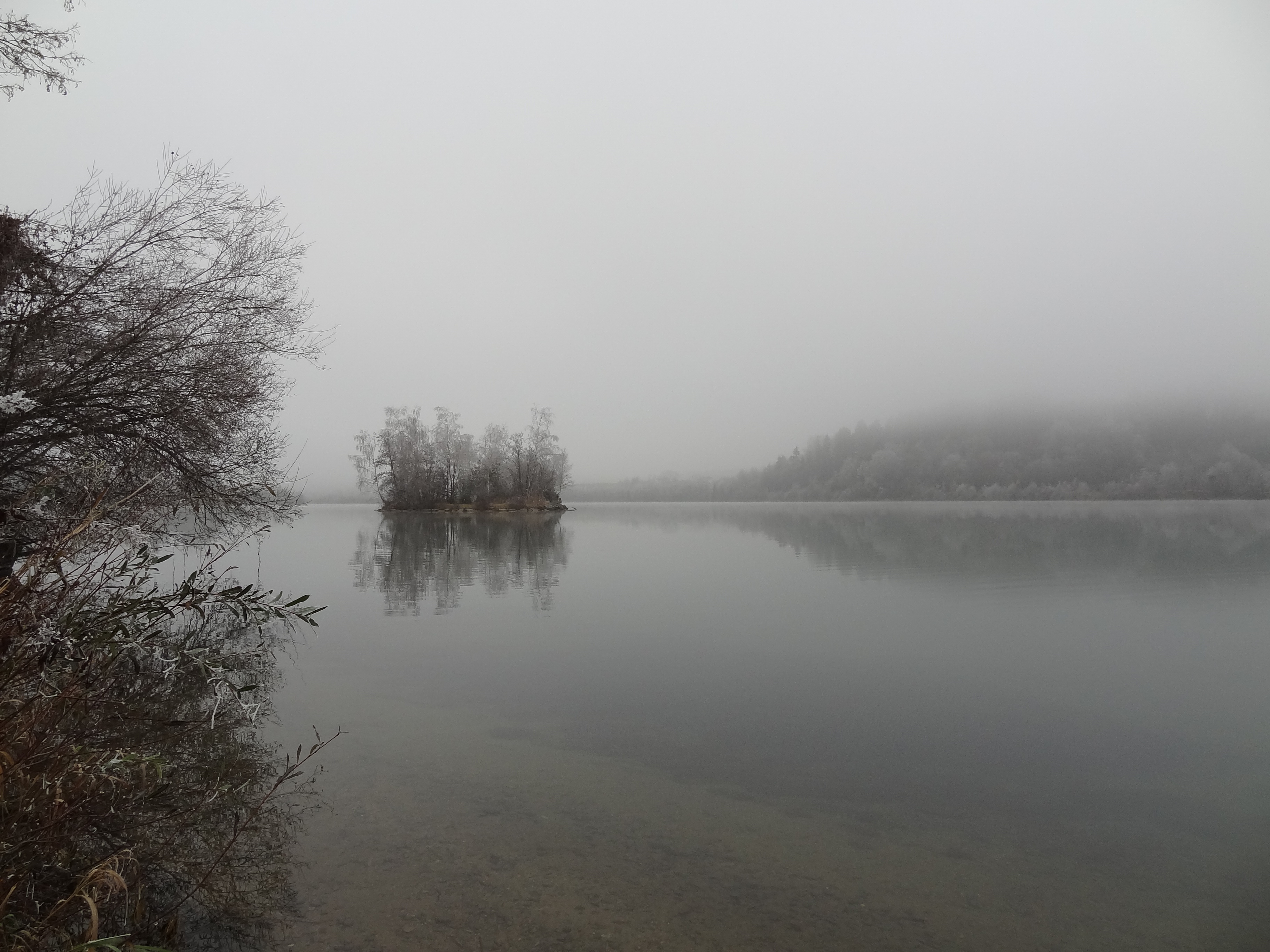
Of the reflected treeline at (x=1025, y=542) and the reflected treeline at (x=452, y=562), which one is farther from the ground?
the reflected treeline at (x=452, y=562)

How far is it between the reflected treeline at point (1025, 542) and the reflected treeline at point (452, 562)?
388 inches

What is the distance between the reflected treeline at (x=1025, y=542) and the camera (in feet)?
68.5

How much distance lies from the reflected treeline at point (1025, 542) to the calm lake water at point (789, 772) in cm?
553

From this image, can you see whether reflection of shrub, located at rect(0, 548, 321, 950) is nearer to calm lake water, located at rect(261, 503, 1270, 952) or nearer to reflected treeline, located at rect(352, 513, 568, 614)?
→ calm lake water, located at rect(261, 503, 1270, 952)

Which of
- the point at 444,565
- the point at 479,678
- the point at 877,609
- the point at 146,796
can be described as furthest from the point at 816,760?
the point at 444,565

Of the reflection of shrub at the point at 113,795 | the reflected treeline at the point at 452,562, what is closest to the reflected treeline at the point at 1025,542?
the reflected treeline at the point at 452,562

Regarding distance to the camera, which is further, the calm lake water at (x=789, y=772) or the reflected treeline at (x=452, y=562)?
the reflected treeline at (x=452, y=562)

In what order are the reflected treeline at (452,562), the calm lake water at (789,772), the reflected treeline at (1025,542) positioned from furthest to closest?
1. the reflected treeline at (1025,542)
2. the reflected treeline at (452,562)
3. the calm lake water at (789,772)

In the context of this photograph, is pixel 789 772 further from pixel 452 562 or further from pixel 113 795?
pixel 452 562

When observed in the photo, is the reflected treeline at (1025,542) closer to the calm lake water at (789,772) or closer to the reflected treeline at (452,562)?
the calm lake water at (789,772)

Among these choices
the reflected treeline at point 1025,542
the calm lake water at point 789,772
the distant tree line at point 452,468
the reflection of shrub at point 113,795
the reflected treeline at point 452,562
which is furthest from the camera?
the distant tree line at point 452,468

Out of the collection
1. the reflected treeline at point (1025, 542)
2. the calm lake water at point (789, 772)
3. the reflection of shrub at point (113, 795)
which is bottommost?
the reflected treeline at point (1025, 542)

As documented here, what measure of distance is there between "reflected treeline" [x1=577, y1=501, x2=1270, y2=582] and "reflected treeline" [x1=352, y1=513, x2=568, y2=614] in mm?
9863

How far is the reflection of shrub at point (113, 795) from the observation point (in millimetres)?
3031
